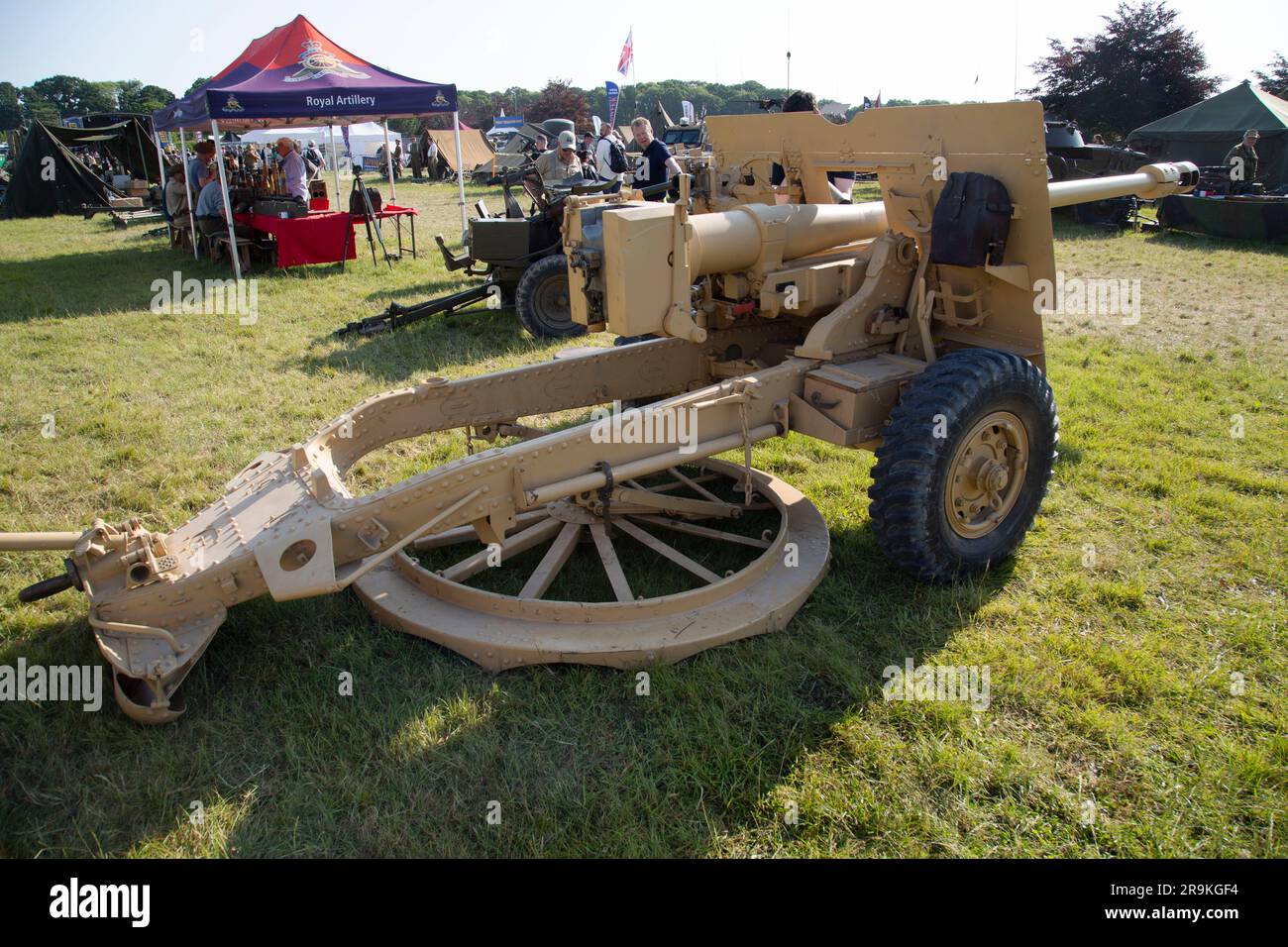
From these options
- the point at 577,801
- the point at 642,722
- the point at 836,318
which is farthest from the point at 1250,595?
the point at 577,801

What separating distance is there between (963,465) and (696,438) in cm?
125

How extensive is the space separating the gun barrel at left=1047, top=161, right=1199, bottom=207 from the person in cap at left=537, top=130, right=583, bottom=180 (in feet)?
21.0

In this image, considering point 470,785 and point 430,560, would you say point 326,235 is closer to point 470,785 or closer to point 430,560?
point 430,560

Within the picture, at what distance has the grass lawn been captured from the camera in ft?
8.87

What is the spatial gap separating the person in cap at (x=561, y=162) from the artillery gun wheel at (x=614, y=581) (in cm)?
650

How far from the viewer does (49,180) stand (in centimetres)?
2159

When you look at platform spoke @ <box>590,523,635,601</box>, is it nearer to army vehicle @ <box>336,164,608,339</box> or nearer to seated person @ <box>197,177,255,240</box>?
army vehicle @ <box>336,164,608,339</box>

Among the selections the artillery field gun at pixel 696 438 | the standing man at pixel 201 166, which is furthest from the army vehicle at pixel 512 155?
the artillery field gun at pixel 696 438

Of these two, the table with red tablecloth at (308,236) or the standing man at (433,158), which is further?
the standing man at (433,158)

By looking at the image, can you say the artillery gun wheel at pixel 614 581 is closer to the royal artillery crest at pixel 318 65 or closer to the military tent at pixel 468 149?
the royal artillery crest at pixel 318 65

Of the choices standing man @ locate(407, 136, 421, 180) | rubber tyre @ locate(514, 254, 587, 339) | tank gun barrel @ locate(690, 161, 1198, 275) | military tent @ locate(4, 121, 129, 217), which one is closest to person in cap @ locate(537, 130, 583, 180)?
rubber tyre @ locate(514, 254, 587, 339)

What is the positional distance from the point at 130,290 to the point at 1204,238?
52.6ft

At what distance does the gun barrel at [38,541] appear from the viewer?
2.79 meters

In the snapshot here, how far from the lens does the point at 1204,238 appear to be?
1409 centimetres
